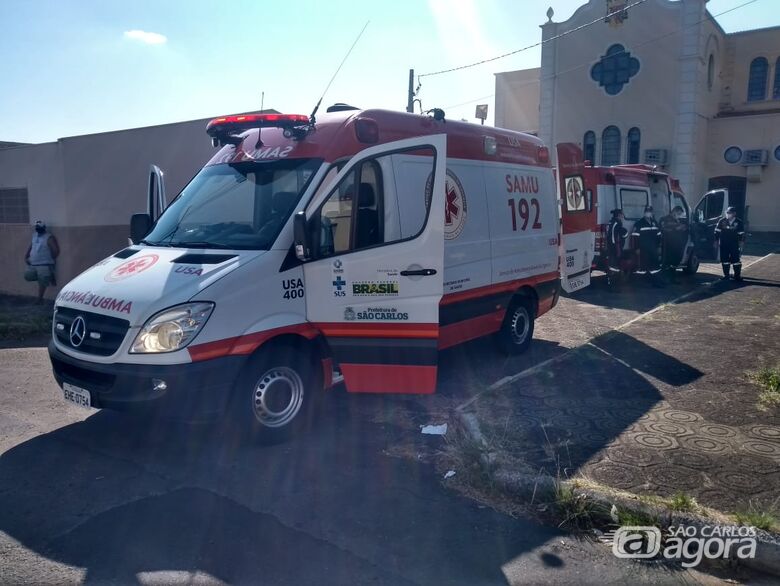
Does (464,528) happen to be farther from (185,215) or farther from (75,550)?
(185,215)

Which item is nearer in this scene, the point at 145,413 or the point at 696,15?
the point at 145,413

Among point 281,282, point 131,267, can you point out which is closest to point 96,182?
point 131,267

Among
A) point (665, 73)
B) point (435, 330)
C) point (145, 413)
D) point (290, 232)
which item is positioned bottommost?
point (145, 413)

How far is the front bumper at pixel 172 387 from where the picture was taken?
473 cm

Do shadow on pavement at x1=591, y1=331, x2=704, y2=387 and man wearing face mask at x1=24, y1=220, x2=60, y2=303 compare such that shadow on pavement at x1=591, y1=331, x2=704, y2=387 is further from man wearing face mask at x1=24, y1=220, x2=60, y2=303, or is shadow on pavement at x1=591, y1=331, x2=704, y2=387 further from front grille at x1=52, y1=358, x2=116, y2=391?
man wearing face mask at x1=24, y1=220, x2=60, y2=303

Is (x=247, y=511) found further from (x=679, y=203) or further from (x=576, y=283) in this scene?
(x=679, y=203)

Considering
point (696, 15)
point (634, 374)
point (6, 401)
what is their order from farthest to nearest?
point (696, 15), point (634, 374), point (6, 401)

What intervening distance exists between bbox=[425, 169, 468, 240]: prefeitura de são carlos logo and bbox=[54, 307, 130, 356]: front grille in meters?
3.29

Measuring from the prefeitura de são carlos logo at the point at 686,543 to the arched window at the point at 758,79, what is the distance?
33.4 metres

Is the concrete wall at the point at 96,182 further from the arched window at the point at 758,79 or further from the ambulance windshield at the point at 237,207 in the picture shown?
the arched window at the point at 758,79

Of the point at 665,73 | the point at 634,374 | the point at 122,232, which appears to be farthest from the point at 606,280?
the point at 665,73

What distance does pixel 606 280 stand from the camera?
16125 mm

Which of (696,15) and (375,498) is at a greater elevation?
(696,15)

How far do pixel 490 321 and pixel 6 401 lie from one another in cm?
524
